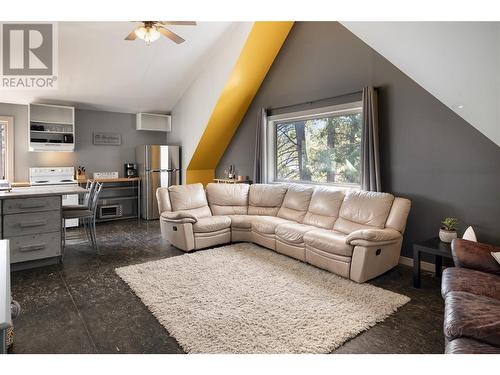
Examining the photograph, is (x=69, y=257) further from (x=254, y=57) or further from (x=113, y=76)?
(x=254, y=57)

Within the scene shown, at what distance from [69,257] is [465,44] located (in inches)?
182

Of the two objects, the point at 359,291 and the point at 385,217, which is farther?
the point at 385,217

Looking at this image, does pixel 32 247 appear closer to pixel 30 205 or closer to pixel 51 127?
pixel 30 205

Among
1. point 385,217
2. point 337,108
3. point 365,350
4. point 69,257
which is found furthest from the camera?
point 337,108

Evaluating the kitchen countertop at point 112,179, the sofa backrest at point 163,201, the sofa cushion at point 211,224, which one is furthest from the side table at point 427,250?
the kitchen countertop at point 112,179

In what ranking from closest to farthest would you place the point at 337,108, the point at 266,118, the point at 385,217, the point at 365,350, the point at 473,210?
the point at 365,350
the point at 473,210
the point at 385,217
the point at 337,108
the point at 266,118

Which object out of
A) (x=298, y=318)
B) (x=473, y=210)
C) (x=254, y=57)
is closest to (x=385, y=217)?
(x=473, y=210)

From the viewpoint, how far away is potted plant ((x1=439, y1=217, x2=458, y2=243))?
9.63 feet

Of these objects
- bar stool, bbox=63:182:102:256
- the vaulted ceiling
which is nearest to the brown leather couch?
bar stool, bbox=63:182:102:256

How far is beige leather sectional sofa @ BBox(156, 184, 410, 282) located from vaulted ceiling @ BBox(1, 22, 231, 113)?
229 centimetres

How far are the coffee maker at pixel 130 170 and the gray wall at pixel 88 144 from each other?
172 mm

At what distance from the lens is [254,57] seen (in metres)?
4.93

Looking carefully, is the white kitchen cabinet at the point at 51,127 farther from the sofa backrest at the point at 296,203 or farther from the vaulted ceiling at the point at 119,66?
the sofa backrest at the point at 296,203

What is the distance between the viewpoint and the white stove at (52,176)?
559 cm
